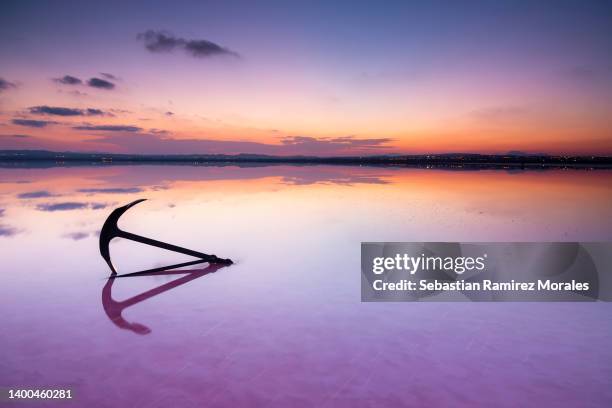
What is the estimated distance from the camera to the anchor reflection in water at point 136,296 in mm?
6420

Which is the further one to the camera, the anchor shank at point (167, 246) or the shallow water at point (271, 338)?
the anchor shank at point (167, 246)

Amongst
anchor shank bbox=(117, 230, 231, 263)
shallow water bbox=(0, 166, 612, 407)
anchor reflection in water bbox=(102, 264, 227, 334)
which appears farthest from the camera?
anchor shank bbox=(117, 230, 231, 263)

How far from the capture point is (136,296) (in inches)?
306

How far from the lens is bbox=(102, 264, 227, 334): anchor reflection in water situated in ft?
21.1

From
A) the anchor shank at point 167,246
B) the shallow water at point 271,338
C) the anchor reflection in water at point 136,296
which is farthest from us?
the anchor shank at point 167,246

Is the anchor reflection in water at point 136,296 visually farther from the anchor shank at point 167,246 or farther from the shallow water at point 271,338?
the anchor shank at point 167,246

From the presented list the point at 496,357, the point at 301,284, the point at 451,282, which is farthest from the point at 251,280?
the point at 496,357

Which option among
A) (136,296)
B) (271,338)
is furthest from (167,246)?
(271,338)

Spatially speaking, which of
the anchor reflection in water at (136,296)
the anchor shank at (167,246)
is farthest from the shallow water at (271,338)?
the anchor shank at (167,246)

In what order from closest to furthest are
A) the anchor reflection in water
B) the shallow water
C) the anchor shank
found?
the shallow water
the anchor reflection in water
the anchor shank

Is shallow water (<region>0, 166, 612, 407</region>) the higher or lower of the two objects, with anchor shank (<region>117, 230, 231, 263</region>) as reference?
lower

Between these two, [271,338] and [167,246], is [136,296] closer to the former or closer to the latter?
[167,246]

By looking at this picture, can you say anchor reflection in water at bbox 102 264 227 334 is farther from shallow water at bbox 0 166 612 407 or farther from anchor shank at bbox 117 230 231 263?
anchor shank at bbox 117 230 231 263

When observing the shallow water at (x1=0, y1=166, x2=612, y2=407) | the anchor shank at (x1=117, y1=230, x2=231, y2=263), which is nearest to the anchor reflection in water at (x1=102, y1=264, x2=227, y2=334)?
the shallow water at (x1=0, y1=166, x2=612, y2=407)
